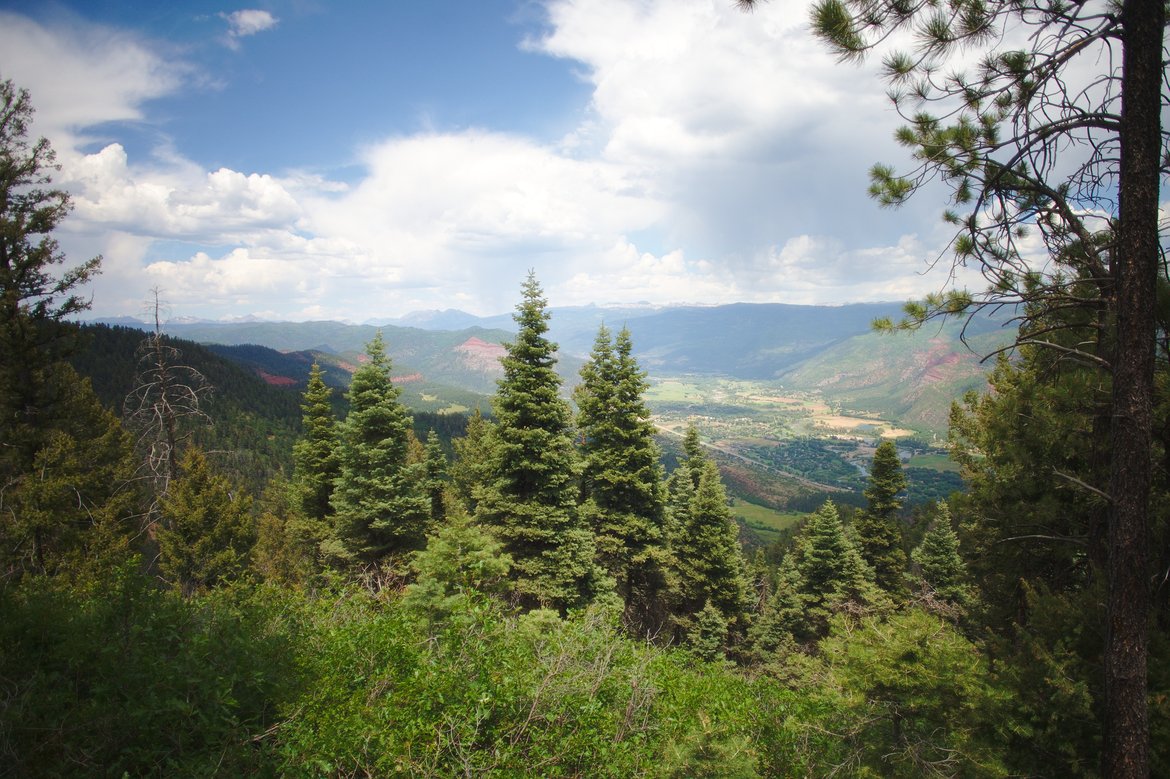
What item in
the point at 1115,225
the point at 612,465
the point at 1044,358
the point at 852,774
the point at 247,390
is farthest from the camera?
the point at 247,390

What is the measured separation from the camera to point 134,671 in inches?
179

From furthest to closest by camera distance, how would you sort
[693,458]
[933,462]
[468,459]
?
[933,462] → [468,459] → [693,458]

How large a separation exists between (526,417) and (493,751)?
10.7 meters

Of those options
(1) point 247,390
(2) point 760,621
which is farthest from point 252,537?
(1) point 247,390

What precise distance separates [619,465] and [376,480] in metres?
9.13

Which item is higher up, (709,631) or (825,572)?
(825,572)

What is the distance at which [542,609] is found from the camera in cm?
919

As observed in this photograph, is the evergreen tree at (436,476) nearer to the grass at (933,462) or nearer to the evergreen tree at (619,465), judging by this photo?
the evergreen tree at (619,465)

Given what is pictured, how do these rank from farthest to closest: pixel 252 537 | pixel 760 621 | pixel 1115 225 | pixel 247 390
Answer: pixel 247 390 < pixel 760 621 < pixel 252 537 < pixel 1115 225

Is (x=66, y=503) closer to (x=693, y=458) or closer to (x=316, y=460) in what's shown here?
(x=316, y=460)

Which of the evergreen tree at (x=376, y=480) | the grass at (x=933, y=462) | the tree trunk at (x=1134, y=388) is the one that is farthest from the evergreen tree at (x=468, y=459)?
the grass at (x=933, y=462)

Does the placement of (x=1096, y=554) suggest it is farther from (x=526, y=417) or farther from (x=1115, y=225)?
(x=526, y=417)

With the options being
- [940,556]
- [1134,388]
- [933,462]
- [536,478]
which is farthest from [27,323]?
[933,462]

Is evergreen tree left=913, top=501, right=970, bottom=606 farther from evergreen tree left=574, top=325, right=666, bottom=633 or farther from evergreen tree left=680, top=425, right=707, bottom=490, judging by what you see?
evergreen tree left=574, top=325, right=666, bottom=633
